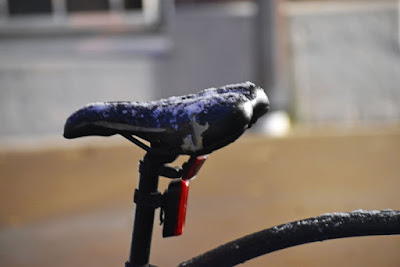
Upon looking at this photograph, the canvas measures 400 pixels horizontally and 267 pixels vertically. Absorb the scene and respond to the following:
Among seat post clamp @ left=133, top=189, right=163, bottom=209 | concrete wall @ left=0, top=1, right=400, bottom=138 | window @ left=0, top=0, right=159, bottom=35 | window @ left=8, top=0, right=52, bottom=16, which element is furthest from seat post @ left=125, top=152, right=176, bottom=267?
window @ left=8, top=0, right=52, bottom=16

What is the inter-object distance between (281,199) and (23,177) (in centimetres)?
141

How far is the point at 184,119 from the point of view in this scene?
926 mm

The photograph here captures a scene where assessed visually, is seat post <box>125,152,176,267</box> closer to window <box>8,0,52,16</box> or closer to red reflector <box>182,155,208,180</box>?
red reflector <box>182,155,208,180</box>

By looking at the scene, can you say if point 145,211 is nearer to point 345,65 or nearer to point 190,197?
point 190,197

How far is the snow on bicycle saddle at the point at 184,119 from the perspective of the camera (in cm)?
90

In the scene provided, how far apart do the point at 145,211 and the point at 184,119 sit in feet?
0.77

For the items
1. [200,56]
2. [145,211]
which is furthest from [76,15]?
[145,211]

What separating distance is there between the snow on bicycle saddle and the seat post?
0.06 m

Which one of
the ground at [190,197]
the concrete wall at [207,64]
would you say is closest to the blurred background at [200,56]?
the concrete wall at [207,64]

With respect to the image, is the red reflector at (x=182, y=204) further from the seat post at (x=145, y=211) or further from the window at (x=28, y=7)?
the window at (x=28, y=7)

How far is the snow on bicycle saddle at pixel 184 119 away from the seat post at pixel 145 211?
0.06m

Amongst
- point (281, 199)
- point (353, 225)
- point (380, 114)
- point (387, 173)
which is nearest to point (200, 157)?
point (353, 225)

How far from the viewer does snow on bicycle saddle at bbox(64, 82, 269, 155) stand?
900 mm

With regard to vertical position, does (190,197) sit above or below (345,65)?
below
